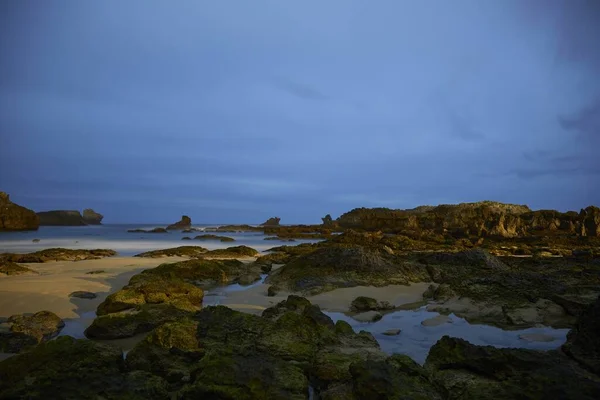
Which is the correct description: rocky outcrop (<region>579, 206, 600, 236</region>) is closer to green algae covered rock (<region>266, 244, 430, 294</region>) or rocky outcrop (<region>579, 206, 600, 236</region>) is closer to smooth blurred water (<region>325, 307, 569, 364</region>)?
green algae covered rock (<region>266, 244, 430, 294</region>)

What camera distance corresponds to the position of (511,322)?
617 centimetres

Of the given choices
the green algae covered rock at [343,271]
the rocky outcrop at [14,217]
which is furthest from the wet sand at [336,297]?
the rocky outcrop at [14,217]

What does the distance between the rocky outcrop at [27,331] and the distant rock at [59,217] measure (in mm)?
108608

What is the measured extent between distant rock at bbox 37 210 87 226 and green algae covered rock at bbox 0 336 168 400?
11138 cm

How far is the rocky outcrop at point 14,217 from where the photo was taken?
194 feet

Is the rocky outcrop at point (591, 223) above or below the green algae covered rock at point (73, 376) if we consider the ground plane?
above

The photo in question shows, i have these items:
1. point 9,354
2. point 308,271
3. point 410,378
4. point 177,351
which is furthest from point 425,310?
point 9,354

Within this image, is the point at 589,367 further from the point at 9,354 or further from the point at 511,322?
the point at 9,354

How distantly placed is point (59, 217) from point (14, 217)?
4053cm

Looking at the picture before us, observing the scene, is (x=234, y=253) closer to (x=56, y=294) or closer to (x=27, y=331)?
(x=56, y=294)

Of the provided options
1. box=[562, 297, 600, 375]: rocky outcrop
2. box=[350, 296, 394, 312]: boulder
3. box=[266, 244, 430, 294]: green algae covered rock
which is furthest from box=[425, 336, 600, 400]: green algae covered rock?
box=[266, 244, 430, 294]: green algae covered rock

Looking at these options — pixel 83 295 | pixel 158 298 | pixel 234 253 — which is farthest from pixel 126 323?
pixel 234 253

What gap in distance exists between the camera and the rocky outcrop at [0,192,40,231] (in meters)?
59.1

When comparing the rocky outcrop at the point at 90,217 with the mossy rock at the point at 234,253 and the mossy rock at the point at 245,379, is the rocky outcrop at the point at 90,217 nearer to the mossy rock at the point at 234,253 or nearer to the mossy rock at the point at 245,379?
the mossy rock at the point at 234,253
